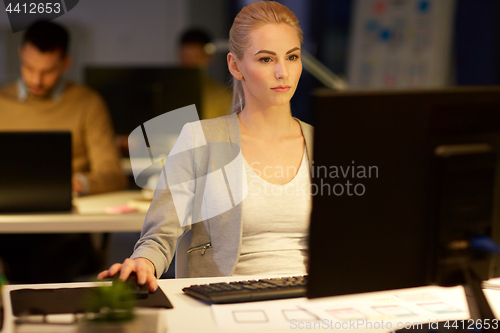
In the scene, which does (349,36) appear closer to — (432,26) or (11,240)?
(432,26)

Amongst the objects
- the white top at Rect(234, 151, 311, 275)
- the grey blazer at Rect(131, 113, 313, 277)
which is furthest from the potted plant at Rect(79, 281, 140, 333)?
the white top at Rect(234, 151, 311, 275)

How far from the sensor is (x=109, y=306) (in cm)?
78

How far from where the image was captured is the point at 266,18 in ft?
4.65

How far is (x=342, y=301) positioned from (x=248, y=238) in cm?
36

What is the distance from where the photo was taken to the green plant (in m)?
0.77

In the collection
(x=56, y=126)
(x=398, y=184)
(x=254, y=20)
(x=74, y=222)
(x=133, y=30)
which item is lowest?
(x=74, y=222)

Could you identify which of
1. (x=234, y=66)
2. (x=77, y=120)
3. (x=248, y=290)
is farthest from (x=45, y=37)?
A: (x=248, y=290)

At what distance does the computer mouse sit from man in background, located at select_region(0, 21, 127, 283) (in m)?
1.45

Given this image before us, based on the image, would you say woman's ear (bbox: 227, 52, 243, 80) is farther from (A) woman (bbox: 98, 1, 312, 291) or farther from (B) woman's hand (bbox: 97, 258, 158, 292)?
(B) woman's hand (bbox: 97, 258, 158, 292)

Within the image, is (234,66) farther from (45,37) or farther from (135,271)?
(45,37)

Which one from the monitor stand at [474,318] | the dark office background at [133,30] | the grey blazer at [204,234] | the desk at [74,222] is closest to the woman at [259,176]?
the grey blazer at [204,234]

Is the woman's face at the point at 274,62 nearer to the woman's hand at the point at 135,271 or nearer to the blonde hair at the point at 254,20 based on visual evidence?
the blonde hair at the point at 254,20

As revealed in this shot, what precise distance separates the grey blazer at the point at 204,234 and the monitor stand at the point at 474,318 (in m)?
0.51

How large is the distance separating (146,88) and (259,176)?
4.80 feet
